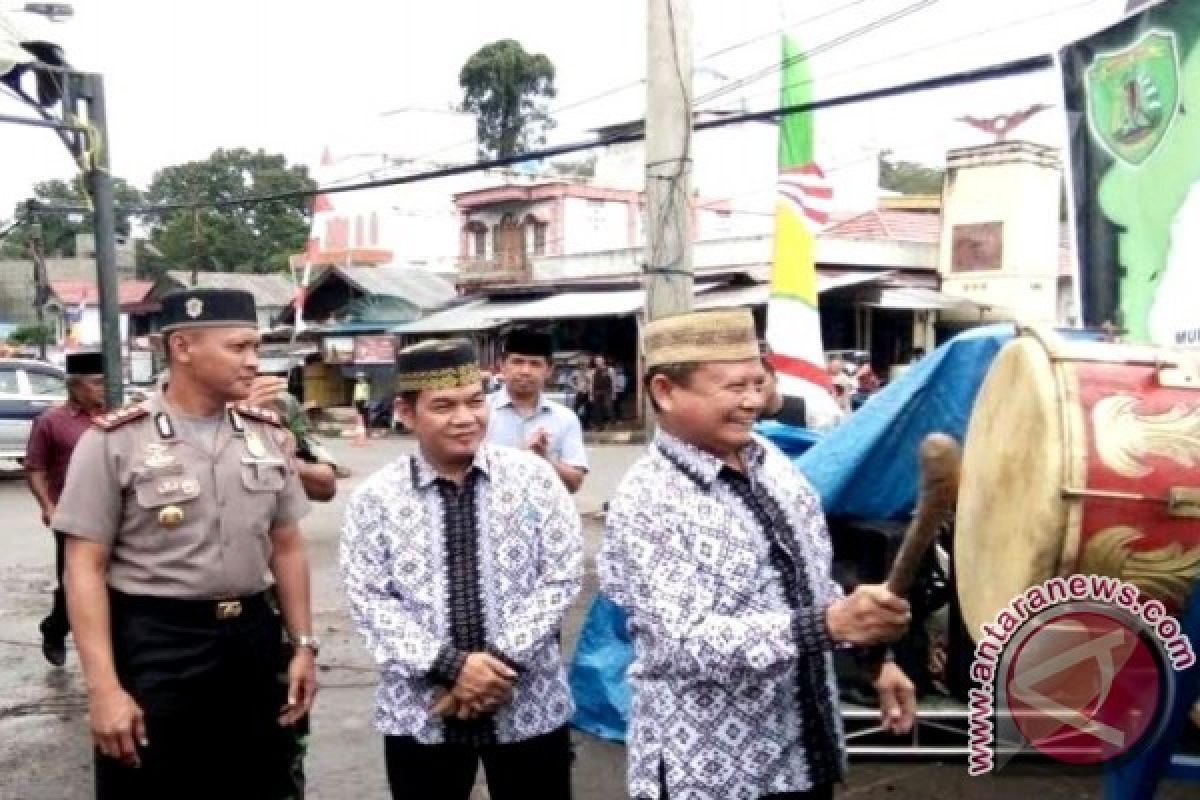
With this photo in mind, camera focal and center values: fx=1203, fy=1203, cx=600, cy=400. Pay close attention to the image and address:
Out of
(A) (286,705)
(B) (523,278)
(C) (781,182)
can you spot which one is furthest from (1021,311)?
(A) (286,705)

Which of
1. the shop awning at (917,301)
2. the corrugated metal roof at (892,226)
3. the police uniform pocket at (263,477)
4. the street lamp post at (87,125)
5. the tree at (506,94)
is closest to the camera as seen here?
the police uniform pocket at (263,477)

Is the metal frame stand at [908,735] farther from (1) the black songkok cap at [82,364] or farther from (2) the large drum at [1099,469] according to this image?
(1) the black songkok cap at [82,364]

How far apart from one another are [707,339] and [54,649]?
5.25 metres

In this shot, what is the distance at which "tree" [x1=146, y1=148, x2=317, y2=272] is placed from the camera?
57.3 m

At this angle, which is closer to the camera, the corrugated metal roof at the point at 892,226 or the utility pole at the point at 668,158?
the utility pole at the point at 668,158

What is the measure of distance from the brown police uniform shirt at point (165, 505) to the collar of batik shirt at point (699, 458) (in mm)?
1196

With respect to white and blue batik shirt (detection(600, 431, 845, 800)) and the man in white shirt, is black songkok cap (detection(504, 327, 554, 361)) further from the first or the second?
white and blue batik shirt (detection(600, 431, 845, 800))

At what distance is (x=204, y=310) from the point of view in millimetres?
3068

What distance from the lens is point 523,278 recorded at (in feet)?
101

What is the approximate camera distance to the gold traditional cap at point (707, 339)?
2314mm

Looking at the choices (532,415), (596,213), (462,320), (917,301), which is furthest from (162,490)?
(596,213)

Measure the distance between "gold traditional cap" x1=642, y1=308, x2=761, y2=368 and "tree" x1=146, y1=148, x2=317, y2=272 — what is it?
5127 cm

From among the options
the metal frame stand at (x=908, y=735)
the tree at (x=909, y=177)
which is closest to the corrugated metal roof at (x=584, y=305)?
the metal frame stand at (x=908, y=735)

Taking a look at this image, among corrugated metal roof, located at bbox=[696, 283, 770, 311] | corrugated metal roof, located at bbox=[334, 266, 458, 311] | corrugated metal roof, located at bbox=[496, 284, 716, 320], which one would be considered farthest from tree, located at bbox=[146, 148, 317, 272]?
corrugated metal roof, located at bbox=[696, 283, 770, 311]
